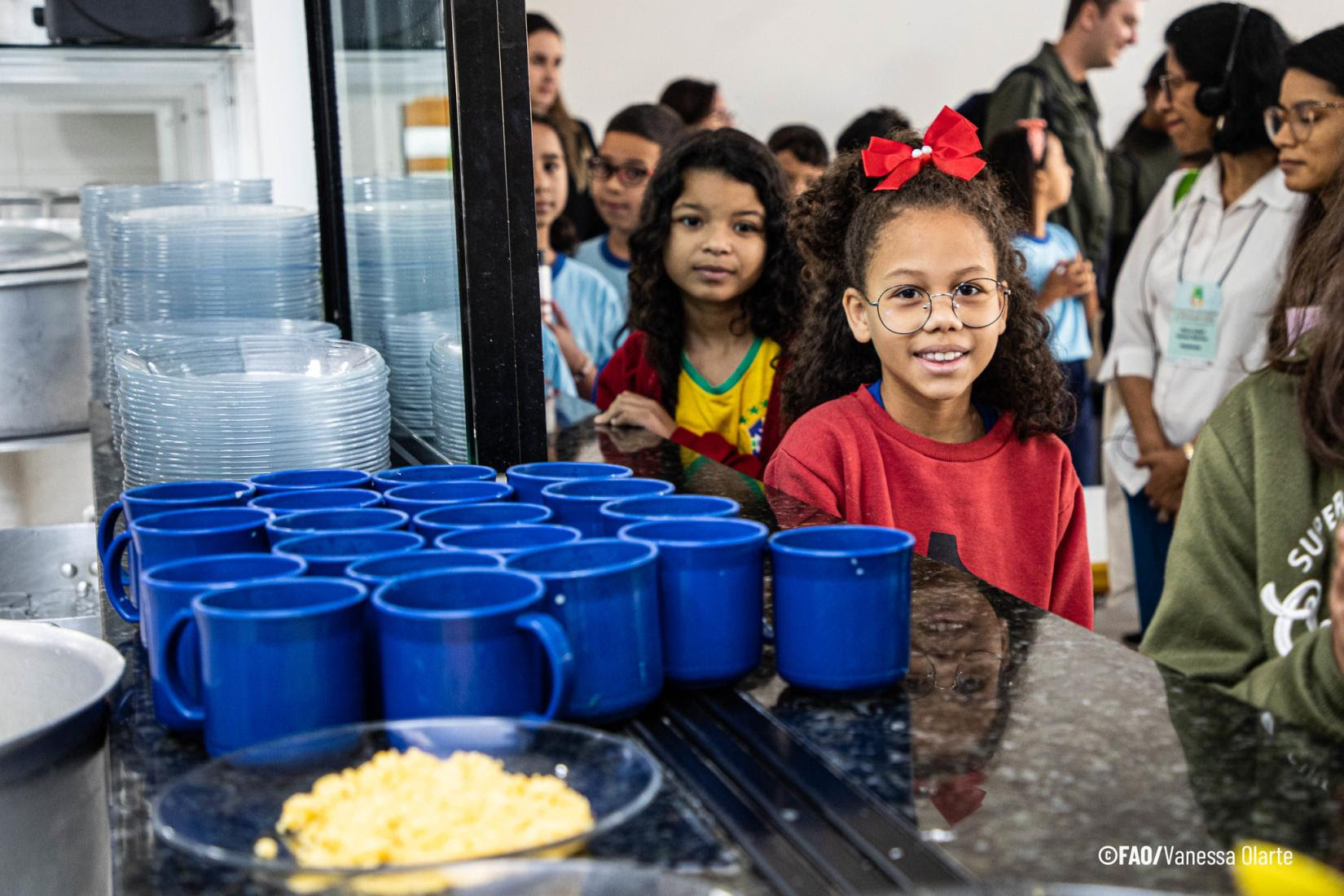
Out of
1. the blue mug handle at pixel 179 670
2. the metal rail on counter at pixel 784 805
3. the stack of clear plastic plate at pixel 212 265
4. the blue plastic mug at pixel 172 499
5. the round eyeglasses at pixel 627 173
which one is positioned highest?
the round eyeglasses at pixel 627 173

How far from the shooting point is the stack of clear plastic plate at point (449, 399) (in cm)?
159

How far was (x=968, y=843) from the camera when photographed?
745 mm

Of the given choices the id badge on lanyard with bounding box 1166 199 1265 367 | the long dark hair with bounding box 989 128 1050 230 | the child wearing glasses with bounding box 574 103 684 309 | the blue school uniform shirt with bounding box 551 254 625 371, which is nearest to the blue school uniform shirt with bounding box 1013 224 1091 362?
the long dark hair with bounding box 989 128 1050 230

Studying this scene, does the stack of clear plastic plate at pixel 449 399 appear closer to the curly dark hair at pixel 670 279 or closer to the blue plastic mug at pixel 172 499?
the blue plastic mug at pixel 172 499

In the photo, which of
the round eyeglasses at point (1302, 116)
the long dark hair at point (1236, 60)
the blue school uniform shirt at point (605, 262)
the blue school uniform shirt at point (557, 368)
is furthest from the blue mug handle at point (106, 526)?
the long dark hair at point (1236, 60)

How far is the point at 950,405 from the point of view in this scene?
6.07ft

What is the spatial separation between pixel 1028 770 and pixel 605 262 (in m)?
3.32

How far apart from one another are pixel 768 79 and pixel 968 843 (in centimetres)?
465

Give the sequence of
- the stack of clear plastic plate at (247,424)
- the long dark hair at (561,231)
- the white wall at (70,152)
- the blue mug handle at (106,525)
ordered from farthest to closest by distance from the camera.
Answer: the white wall at (70,152), the long dark hair at (561,231), the stack of clear plastic plate at (247,424), the blue mug handle at (106,525)

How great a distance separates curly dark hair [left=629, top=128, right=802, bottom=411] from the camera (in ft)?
8.54

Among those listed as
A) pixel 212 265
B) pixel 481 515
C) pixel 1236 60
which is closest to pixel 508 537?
pixel 481 515

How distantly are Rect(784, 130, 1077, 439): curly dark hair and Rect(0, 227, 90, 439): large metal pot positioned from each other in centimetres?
148

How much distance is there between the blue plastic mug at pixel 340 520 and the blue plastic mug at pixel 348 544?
0.02m

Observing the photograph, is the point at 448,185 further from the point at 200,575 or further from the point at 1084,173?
the point at 1084,173
